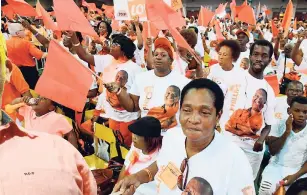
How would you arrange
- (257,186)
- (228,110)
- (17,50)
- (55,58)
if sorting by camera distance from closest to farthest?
(55,58) < (228,110) < (257,186) < (17,50)

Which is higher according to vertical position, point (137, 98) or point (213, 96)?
point (213, 96)

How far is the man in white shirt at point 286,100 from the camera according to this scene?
12.8ft

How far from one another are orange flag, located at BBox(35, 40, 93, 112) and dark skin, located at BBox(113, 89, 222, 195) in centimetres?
99

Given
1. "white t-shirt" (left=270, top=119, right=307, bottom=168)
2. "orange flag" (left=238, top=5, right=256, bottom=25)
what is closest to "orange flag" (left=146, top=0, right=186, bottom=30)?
"white t-shirt" (left=270, top=119, right=307, bottom=168)

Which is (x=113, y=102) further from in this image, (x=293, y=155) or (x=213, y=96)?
(x=213, y=96)

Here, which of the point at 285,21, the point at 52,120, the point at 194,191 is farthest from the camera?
the point at 285,21

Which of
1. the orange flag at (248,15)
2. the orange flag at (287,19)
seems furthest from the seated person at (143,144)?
the orange flag at (248,15)

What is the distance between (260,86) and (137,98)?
3.65 feet

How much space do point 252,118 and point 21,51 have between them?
137 inches

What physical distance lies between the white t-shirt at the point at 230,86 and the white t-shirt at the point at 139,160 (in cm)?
84

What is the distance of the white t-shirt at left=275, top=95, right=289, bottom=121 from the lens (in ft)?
12.7

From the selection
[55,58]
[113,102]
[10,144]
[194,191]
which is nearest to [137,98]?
[113,102]

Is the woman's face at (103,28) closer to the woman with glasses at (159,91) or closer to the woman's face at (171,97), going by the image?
the woman with glasses at (159,91)

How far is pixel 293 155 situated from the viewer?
3539 millimetres
